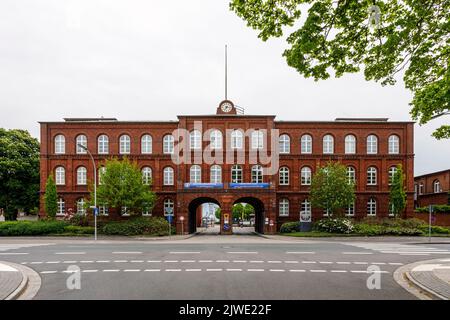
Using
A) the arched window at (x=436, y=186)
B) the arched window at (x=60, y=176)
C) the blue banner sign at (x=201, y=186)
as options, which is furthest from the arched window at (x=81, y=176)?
the arched window at (x=436, y=186)

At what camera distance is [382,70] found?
27.3 ft

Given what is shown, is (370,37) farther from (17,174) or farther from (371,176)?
(17,174)

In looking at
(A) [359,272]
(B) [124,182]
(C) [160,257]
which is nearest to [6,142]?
(B) [124,182]

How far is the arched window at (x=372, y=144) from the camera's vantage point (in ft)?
120

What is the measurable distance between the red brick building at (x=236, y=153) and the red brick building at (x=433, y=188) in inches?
480

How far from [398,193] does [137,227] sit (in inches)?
1036

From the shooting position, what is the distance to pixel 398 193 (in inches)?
1299

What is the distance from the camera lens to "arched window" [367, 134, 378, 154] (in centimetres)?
3647

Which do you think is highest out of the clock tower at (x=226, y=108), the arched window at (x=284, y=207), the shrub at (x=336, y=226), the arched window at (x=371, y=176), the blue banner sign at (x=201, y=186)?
the clock tower at (x=226, y=108)

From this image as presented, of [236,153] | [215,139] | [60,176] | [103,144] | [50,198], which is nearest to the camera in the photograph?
[50,198]

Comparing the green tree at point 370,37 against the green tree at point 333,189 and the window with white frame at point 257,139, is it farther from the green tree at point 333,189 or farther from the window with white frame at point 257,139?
the window with white frame at point 257,139

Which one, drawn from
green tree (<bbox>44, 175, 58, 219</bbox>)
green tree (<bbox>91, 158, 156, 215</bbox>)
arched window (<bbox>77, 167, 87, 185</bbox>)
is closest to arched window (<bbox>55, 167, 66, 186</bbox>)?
arched window (<bbox>77, 167, 87, 185</bbox>)

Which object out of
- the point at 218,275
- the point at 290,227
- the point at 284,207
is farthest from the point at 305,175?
the point at 218,275

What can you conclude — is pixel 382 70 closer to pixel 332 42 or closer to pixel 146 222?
pixel 332 42
